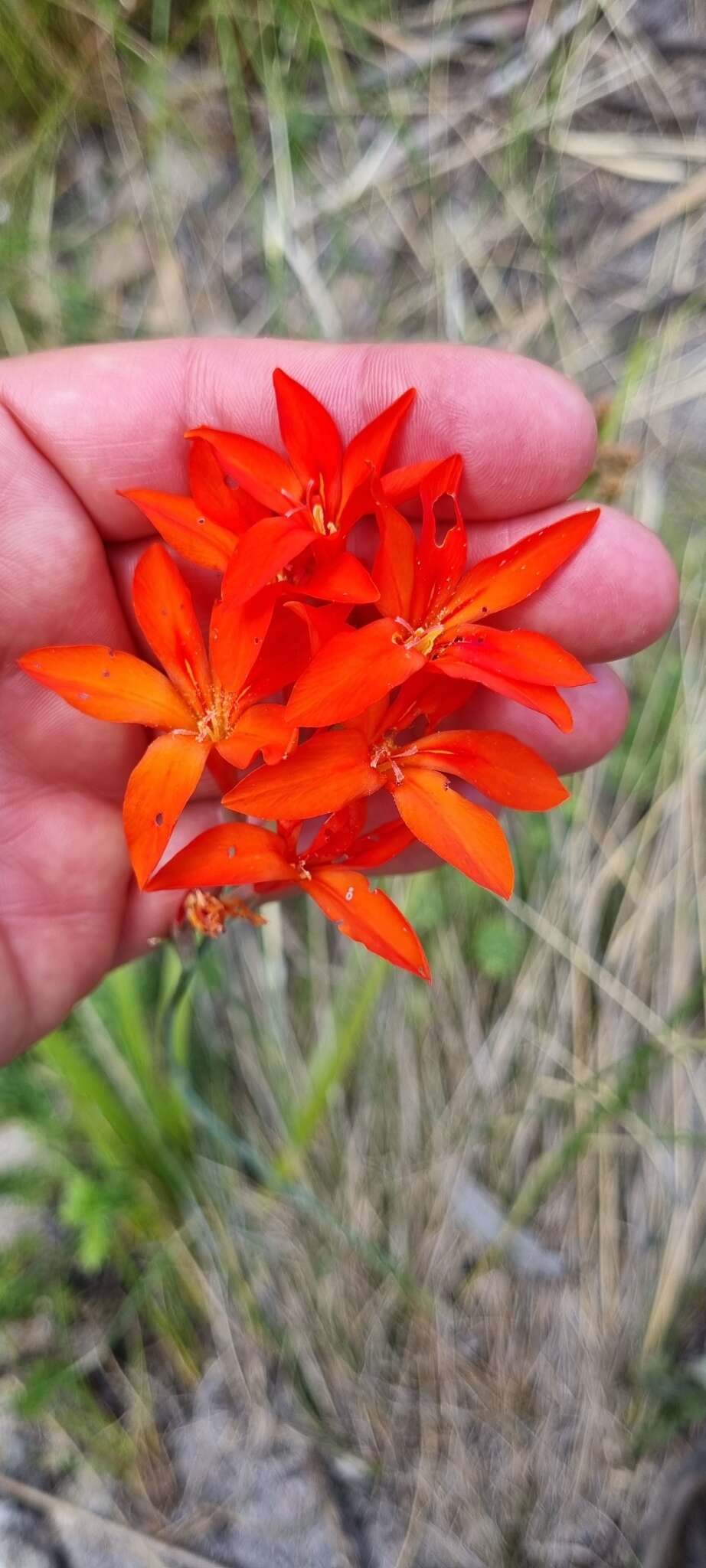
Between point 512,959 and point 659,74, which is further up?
point 659,74

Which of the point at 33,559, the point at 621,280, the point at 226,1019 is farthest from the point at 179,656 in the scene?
the point at 621,280

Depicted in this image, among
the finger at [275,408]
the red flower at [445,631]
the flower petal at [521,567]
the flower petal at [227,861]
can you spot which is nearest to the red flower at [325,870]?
Result: the flower petal at [227,861]

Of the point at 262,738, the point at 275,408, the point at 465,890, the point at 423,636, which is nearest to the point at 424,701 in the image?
the point at 423,636

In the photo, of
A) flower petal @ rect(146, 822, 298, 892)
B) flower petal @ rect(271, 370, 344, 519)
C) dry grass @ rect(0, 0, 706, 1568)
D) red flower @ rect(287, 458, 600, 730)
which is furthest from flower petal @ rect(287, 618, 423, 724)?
dry grass @ rect(0, 0, 706, 1568)

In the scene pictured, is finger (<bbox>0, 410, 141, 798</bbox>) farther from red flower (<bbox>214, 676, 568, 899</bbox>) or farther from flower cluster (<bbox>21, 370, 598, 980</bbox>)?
red flower (<bbox>214, 676, 568, 899</bbox>)

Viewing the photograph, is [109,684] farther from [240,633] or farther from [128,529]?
[128,529]

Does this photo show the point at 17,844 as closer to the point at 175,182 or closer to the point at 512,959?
the point at 512,959
